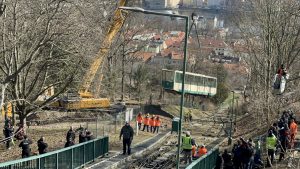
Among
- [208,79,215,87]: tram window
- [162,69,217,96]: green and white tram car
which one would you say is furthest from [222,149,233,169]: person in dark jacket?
[208,79,215,87]: tram window

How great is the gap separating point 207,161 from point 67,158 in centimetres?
509

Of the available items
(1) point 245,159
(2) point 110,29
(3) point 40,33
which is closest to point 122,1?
(2) point 110,29

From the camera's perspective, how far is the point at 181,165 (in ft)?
67.7

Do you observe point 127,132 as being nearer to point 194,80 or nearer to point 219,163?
point 219,163

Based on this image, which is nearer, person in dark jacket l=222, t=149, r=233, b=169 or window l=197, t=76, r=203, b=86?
person in dark jacket l=222, t=149, r=233, b=169

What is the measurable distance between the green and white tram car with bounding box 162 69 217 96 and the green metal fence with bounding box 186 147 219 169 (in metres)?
28.0

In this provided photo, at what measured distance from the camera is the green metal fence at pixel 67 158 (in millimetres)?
13556

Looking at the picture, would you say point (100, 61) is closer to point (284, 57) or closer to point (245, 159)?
point (284, 57)

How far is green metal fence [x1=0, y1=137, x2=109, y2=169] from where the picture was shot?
534 inches

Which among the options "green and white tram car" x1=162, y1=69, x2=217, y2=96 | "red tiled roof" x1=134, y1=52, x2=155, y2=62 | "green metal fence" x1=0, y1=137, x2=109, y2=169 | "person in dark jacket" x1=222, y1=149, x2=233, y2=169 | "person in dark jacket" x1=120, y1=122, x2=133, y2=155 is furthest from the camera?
"red tiled roof" x1=134, y1=52, x2=155, y2=62

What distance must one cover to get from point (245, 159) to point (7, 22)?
481 inches

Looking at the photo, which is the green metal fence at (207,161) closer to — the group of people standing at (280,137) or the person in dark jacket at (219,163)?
the person in dark jacket at (219,163)

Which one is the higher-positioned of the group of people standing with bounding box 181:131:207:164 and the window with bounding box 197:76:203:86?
the window with bounding box 197:76:203:86

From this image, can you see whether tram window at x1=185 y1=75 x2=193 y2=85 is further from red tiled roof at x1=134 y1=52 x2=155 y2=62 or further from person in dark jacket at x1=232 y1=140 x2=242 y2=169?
person in dark jacket at x1=232 y1=140 x2=242 y2=169
